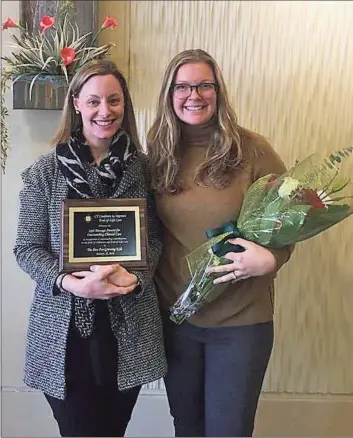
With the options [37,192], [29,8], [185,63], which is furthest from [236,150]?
[29,8]

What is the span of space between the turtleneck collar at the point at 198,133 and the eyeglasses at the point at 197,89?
76mm

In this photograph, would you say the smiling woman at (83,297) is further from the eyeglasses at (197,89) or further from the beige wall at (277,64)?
the beige wall at (277,64)

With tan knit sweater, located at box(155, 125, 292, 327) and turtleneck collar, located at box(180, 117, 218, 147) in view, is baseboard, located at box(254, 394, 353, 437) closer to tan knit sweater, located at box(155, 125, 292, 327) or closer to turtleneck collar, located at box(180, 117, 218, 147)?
tan knit sweater, located at box(155, 125, 292, 327)

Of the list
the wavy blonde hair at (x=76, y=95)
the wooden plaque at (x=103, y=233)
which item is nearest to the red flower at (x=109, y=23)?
the wavy blonde hair at (x=76, y=95)

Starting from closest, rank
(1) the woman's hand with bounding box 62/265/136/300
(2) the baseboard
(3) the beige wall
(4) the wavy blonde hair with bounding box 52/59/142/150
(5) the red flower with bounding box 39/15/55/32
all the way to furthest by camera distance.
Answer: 1. (1) the woman's hand with bounding box 62/265/136/300
2. (4) the wavy blonde hair with bounding box 52/59/142/150
3. (5) the red flower with bounding box 39/15/55/32
4. (3) the beige wall
5. (2) the baseboard

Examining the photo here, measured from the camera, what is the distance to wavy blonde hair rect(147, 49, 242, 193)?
4.97 ft

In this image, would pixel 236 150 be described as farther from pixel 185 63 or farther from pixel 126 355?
pixel 126 355

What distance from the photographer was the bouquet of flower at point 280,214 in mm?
1372

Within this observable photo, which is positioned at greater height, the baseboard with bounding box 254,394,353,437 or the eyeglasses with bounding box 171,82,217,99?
the eyeglasses with bounding box 171,82,217,99

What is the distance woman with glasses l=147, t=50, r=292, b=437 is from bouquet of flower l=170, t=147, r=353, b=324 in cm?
4

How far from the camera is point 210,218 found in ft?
4.94

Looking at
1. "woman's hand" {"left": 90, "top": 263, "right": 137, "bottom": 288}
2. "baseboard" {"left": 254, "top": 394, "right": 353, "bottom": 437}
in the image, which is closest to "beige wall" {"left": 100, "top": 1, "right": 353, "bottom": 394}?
"baseboard" {"left": 254, "top": 394, "right": 353, "bottom": 437}

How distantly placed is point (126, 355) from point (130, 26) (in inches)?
45.7

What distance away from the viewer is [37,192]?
4.81 feet
